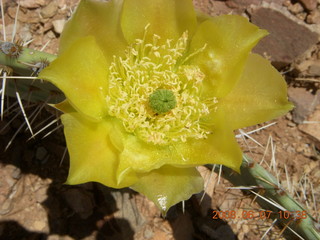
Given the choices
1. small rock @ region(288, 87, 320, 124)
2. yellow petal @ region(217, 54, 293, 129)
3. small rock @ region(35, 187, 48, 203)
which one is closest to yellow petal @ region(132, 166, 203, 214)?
yellow petal @ region(217, 54, 293, 129)

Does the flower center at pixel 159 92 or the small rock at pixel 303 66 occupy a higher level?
the flower center at pixel 159 92

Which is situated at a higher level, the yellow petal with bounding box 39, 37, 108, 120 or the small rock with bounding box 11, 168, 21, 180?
the yellow petal with bounding box 39, 37, 108, 120

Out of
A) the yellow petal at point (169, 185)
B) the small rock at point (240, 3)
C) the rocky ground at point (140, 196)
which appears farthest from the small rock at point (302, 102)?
the yellow petal at point (169, 185)

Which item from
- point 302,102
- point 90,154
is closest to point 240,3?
A: point 302,102

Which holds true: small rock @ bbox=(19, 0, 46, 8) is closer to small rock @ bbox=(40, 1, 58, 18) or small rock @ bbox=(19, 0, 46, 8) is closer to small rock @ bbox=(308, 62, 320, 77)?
small rock @ bbox=(40, 1, 58, 18)

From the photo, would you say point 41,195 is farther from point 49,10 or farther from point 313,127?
point 313,127

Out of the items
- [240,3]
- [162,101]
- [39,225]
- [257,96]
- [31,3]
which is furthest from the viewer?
[240,3]

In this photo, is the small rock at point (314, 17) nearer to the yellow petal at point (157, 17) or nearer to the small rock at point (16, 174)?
the yellow petal at point (157, 17)
